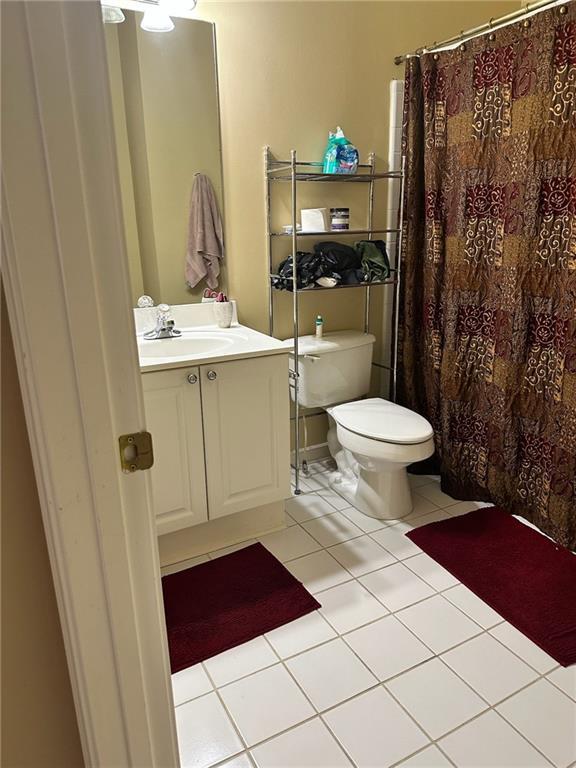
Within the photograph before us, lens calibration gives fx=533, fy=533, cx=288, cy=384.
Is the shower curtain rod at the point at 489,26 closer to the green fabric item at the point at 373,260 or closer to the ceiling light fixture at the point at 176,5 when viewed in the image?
the green fabric item at the point at 373,260

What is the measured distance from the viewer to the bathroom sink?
6.88ft

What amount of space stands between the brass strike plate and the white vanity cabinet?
3.29 feet

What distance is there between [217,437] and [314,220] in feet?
3.53

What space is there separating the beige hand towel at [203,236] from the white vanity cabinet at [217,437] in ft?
1.86

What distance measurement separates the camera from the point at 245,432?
6.59ft

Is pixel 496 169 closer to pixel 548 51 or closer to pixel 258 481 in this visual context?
pixel 548 51

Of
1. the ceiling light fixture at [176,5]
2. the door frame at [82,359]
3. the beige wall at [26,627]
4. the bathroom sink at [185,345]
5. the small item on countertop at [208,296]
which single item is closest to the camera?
the door frame at [82,359]

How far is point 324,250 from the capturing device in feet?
7.99

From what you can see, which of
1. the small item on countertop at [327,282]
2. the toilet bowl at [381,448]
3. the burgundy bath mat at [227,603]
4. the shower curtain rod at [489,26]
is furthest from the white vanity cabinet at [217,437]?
the shower curtain rod at [489,26]

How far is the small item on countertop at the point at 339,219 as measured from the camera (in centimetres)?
239

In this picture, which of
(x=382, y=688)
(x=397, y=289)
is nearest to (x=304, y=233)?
(x=397, y=289)

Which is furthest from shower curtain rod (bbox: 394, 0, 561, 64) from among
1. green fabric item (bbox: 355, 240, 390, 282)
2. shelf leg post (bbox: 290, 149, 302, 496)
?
green fabric item (bbox: 355, 240, 390, 282)

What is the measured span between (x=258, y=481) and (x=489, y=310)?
3.89 feet

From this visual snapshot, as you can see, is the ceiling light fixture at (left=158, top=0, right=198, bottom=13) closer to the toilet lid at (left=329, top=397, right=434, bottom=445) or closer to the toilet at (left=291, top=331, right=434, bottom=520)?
the toilet at (left=291, top=331, right=434, bottom=520)
